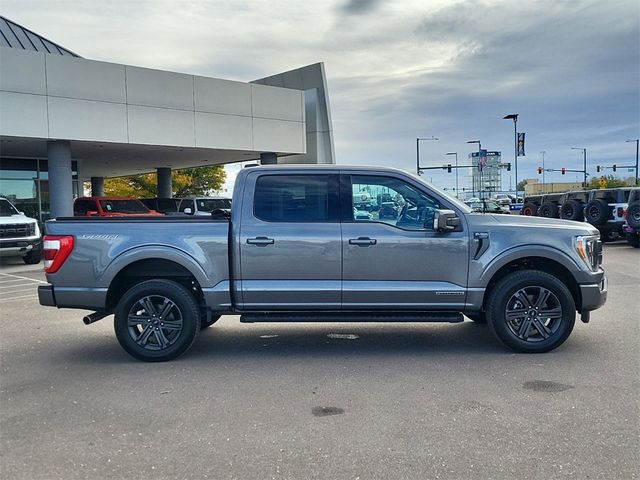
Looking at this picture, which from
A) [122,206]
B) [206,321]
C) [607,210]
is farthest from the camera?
[122,206]

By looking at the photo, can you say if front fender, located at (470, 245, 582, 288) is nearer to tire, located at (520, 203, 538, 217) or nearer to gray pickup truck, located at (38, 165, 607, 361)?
gray pickup truck, located at (38, 165, 607, 361)

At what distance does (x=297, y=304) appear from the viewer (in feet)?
18.9

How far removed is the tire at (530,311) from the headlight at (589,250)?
1.21ft

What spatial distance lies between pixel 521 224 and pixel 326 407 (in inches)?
113

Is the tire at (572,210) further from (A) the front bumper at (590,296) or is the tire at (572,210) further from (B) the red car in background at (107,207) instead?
(A) the front bumper at (590,296)

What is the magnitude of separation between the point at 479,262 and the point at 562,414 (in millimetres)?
1828

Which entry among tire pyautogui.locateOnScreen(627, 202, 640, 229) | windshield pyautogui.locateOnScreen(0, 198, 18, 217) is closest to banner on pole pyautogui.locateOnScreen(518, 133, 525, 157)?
tire pyautogui.locateOnScreen(627, 202, 640, 229)

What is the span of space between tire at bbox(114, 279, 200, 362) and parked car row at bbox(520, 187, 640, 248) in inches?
615

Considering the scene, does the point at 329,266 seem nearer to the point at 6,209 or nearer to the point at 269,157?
the point at 6,209

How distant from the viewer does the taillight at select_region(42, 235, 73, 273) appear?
18.6 ft

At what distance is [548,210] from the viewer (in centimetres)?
2341

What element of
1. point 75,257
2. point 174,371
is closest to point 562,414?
point 174,371

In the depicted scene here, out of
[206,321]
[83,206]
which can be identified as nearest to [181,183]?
[83,206]

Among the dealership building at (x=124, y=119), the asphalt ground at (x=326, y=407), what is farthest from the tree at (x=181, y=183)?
the asphalt ground at (x=326, y=407)
